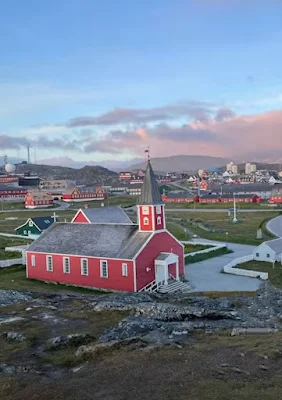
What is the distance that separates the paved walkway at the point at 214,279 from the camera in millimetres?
40594

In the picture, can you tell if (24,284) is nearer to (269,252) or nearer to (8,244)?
(269,252)

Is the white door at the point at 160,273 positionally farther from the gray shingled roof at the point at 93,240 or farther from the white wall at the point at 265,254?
the white wall at the point at 265,254

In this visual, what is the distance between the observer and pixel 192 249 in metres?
59.6

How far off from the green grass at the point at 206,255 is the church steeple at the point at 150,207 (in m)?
10.6

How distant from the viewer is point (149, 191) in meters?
42.7

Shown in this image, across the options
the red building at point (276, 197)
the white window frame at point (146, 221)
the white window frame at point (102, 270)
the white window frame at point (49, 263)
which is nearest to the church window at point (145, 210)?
the white window frame at point (146, 221)

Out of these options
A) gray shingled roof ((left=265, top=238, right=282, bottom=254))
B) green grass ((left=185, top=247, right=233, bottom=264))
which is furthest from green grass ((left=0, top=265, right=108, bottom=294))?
gray shingled roof ((left=265, top=238, right=282, bottom=254))

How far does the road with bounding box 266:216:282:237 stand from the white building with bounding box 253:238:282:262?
2159 centimetres

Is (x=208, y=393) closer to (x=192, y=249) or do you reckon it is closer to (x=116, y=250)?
(x=116, y=250)

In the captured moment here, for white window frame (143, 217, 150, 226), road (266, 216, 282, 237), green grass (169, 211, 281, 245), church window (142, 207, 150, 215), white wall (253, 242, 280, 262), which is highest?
church window (142, 207, 150, 215)

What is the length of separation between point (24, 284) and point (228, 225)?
2070 inches

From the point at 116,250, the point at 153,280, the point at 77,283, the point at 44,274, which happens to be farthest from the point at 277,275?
the point at 44,274

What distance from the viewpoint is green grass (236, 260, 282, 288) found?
143 feet

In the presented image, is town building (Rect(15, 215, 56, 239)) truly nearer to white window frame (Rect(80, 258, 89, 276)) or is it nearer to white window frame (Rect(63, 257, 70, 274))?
white window frame (Rect(63, 257, 70, 274))
